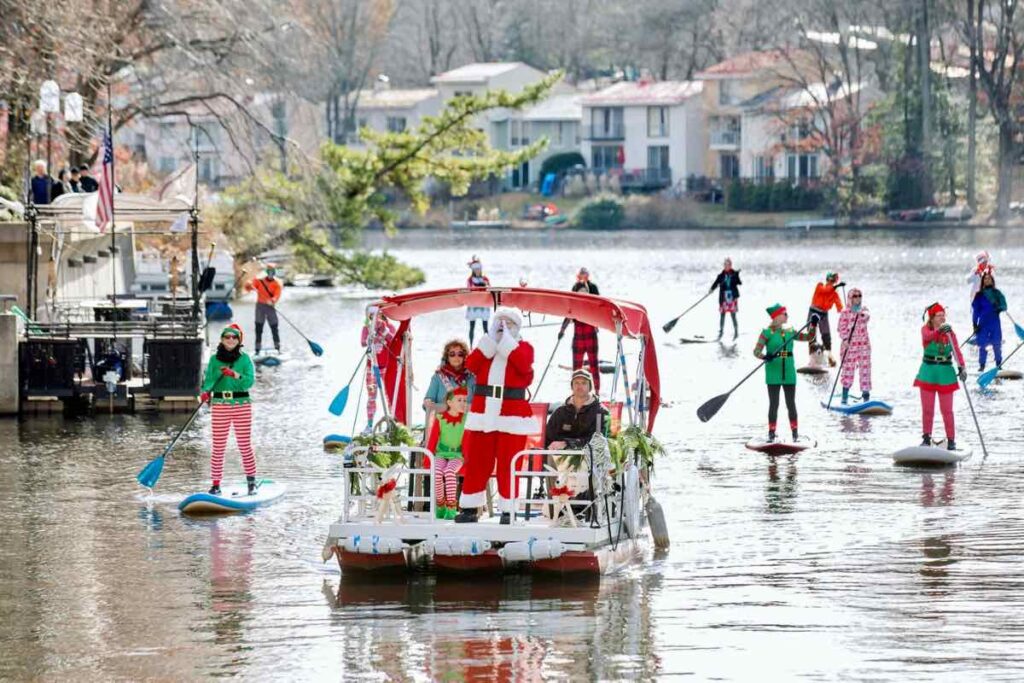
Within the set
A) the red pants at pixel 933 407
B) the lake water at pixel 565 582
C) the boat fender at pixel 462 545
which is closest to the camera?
the lake water at pixel 565 582

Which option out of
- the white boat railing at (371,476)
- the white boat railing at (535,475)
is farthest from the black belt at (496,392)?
the white boat railing at (371,476)

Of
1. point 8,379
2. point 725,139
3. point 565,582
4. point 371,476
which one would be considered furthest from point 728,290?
point 725,139

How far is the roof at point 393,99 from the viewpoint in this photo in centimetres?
13675

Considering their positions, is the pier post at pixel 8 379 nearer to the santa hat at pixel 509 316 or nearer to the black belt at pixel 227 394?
the black belt at pixel 227 394

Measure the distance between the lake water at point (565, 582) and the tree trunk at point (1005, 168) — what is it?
74.4 metres

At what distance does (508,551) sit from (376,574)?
4.54 feet

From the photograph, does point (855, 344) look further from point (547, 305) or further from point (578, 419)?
point (578, 419)

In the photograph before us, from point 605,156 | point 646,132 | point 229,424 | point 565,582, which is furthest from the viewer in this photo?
point 605,156

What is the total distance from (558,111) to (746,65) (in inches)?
592

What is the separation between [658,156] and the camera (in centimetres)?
12425

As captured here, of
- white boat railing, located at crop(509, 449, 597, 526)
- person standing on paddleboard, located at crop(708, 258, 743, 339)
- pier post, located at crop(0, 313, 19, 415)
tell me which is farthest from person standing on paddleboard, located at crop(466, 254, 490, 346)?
white boat railing, located at crop(509, 449, 597, 526)

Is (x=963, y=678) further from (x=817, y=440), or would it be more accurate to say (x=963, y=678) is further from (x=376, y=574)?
(x=817, y=440)

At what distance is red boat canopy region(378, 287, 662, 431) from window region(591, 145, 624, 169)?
360 feet

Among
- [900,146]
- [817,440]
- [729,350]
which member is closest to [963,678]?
[817,440]
